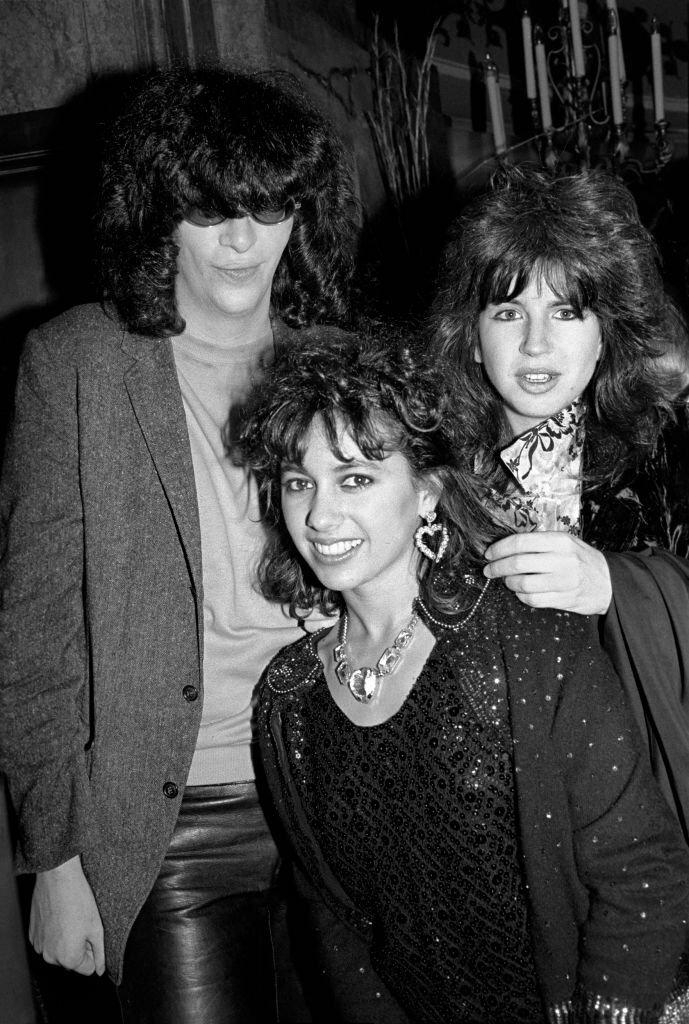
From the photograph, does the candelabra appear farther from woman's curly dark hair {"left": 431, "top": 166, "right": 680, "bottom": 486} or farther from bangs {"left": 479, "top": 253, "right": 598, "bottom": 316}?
bangs {"left": 479, "top": 253, "right": 598, "bottom": 316}

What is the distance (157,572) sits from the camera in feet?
5.34

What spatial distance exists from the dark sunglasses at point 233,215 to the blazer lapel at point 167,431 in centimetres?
23

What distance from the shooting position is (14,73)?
244 cm

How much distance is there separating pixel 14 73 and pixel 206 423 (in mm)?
1262

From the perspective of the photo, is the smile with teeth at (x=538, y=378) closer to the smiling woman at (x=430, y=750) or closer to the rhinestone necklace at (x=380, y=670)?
the smiling woman at (x=430, y=750)

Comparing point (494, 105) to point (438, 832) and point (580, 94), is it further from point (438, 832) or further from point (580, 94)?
point (438, 832)

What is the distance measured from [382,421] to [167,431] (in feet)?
1.20

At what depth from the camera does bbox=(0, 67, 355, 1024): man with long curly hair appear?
63.2 inches

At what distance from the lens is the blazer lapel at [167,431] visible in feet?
5.35

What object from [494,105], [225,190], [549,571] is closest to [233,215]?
[225,190]

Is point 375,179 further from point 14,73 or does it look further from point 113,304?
point 113,304

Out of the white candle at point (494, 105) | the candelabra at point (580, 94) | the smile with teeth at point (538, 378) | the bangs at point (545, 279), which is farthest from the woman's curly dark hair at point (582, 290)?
the white candle at point (494, 105)

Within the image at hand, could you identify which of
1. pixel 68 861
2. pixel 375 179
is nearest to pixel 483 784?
pixel 68 861

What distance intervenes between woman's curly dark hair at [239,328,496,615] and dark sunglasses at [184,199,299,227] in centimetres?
23
